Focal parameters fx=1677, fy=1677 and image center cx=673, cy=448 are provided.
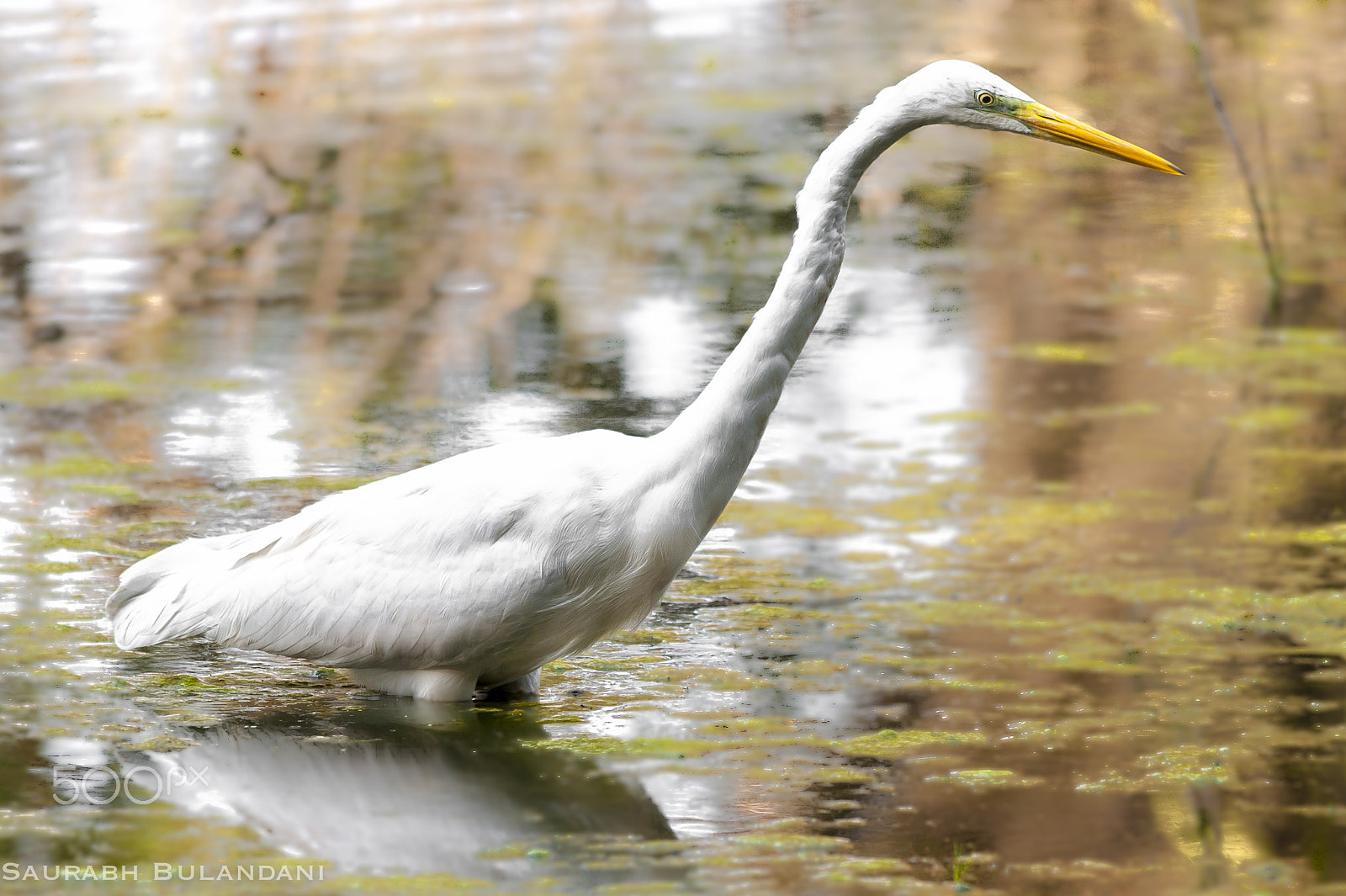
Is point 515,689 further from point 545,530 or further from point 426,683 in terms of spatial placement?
point 545,530

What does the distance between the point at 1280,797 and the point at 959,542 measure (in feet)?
8.22

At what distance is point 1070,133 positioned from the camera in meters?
5.19

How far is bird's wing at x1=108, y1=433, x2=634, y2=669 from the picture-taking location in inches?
200

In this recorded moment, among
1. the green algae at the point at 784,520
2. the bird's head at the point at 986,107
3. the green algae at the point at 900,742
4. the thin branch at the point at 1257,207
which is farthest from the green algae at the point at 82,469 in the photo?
the thin branch at the point at 1257,207

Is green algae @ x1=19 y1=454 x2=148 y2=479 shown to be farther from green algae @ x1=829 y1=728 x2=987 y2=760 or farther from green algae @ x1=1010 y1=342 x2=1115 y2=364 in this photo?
green algae @ x1=1010 y1=342 x2=1115 y2=364

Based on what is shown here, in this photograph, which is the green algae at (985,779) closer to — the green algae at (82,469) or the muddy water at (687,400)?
the muddy water at (687,400)

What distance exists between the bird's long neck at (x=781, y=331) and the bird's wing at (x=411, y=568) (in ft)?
1.05

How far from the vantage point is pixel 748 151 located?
14141 millimetres

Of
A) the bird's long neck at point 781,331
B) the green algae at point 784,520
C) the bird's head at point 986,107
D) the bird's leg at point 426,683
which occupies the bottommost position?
the green algae at point 784,520

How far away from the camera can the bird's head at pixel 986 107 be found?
16.4 ft

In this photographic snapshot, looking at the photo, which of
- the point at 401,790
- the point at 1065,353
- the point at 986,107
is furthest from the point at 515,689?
the point at 1065,353

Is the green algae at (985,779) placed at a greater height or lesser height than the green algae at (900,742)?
greater

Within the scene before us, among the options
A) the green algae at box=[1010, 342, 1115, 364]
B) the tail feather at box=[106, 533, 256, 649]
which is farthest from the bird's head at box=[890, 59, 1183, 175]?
the green algae at box=[1010, 342, 1115, 364]

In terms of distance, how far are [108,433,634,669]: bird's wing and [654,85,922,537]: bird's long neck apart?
0.32m
